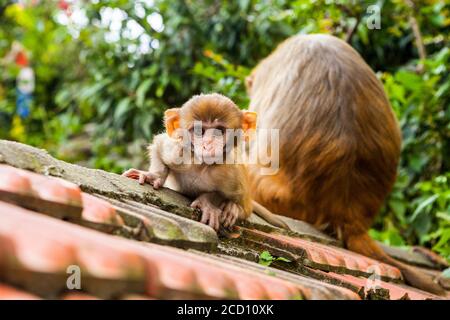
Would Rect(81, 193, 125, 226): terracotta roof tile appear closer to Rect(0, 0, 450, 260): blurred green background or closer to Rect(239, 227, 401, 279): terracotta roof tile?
Rect(239, 227, 401, 279): terracotta roof tile

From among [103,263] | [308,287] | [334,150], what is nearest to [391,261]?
[334,150]

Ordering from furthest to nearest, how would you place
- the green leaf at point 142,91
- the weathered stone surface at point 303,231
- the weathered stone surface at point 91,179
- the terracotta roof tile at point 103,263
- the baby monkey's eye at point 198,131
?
the green leaf at point 142,91, the weathered stone surface at point 303,231, the baby monkey's eye at point 198,131, the weathered stone surface at point 91,179, the terracotta roof tile at point 103,263

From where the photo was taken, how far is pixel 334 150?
16.6 feet

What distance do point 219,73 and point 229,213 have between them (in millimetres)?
4200

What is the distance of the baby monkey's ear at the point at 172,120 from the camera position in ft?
11.3

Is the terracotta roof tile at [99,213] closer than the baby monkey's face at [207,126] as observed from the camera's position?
Yes

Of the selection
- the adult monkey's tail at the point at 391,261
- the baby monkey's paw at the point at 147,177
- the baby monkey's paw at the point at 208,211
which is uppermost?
the baby monkey's paw at the point at 147,177

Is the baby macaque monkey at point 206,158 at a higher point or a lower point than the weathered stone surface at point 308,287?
higher

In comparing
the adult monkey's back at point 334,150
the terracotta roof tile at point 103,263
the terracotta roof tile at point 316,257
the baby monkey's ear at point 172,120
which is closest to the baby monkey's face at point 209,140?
the baby monkey's ear at point 172,120

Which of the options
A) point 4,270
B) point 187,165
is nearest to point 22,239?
point 4,270

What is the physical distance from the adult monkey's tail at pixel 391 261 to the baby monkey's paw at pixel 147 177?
6.90 ft

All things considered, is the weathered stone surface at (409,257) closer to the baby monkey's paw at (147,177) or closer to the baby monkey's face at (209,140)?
the baby monkey's face at (209,140)

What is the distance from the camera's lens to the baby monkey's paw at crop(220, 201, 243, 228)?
3193mm
